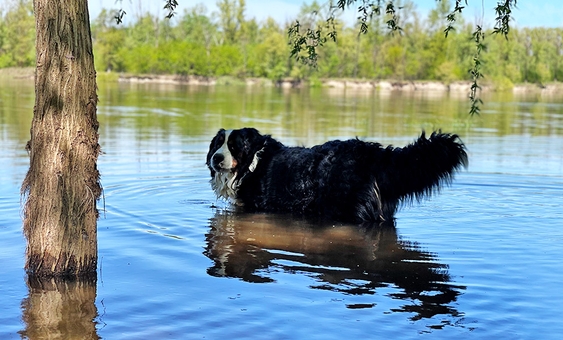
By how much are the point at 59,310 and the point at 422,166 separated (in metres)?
4.72

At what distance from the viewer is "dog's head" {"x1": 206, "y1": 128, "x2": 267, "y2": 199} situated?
390 inches

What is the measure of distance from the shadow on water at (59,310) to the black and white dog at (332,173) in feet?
12.4

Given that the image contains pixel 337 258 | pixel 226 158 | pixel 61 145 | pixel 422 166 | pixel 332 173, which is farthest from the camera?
pixel 226 158

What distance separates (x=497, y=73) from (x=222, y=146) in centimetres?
10560

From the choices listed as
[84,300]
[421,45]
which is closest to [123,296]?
[84,300]

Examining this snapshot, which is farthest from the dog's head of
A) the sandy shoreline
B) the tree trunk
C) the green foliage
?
the green foliage

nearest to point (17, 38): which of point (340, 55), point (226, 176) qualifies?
point (340, 55)

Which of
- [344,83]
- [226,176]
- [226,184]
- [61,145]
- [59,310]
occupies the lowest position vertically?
[59,310]

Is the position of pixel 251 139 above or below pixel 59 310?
above

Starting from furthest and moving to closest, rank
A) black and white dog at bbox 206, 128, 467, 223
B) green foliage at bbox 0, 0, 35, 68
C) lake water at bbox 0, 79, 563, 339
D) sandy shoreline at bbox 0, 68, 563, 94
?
1. green foliage at bbox 0, 0, 35, 68
2. sandy shoreline at bbox 0, 68, 563, 94
3. black and white dog at bbox 206, 128, 467, 223
4. lake water at bbox 0, 79, 563, 339

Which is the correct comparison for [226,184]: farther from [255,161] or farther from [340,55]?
[340,55]

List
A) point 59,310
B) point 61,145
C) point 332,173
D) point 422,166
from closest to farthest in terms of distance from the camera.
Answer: point 59,310 → point 61,145 → point 422,166 → point 332,173

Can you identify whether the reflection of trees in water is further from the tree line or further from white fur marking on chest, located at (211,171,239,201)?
the tree line

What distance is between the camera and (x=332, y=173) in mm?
9164
